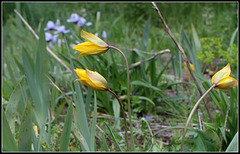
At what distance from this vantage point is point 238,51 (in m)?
1.56

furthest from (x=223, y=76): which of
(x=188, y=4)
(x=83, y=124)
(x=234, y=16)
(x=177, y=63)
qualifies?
(x=188, y=4)

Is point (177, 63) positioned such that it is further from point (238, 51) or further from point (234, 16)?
point (234, 16)

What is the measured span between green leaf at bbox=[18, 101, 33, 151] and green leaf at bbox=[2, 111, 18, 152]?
0.09 feet

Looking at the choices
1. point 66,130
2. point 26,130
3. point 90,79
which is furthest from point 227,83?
point 26,130

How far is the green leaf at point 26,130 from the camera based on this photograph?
0.75m

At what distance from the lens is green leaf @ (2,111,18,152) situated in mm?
758

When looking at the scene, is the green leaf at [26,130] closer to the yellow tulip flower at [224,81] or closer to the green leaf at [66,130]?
the green leaf at [66,130]

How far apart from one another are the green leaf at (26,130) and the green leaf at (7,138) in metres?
0.03

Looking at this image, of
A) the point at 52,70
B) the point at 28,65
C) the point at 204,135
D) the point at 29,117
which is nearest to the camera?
the point at 29,117

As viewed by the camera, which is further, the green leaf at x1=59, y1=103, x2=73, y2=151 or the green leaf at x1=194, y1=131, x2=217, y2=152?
the green leaf at x1=194, y1=131, x2=217, y2=152

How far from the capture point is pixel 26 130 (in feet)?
2.49

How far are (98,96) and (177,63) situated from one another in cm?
62

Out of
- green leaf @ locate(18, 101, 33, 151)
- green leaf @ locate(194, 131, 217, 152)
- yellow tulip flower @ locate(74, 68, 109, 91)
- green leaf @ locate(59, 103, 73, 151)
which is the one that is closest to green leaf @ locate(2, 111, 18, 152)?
green leaf @ locate(18, 101, 33, 151)

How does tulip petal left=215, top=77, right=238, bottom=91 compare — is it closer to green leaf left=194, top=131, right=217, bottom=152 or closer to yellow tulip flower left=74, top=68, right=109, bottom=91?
green leaf left=194, top=131, right=217, bottom=152
